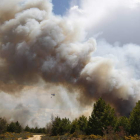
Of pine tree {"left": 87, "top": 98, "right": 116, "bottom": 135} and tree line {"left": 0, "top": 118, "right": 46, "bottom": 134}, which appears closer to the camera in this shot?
pine tree {"left": 87, "top": 98, "right": 116, "bottom": 135}

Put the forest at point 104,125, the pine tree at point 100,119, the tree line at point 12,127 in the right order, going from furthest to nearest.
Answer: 1. the tree line at point 12,127
2. the pine tree at point 100,119
3. the forest at point 104,125

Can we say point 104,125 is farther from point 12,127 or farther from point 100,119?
point 12,127

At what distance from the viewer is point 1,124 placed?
48.9 meters

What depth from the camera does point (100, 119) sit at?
37.4 metres

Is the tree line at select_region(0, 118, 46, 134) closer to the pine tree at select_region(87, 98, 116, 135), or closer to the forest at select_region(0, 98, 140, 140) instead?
the forest at select_region(0, 98, 140, 140)

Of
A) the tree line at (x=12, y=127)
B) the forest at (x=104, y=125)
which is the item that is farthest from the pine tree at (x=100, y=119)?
the tree line at (x=12, y=127)

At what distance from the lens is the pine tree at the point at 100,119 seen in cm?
3697

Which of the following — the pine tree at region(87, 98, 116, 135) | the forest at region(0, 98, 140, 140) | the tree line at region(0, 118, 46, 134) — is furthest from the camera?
the tree line at region(0, 118, 46, 134)

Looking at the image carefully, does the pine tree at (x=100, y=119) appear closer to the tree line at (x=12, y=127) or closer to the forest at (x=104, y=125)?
the forest at (x=104, y=125)

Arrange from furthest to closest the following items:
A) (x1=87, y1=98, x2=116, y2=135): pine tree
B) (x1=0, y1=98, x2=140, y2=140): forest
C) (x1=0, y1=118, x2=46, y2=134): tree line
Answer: (x1=0, y1=118, x2=46, y2=134): tree line < (x1=87, y1=98, x2=116, y2=135): pine tree < (x1=0, y1=98, x2=140, y2=140): forest

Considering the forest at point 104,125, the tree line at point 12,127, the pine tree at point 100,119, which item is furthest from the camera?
the tree line at point 12,127

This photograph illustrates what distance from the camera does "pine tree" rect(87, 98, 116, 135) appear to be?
3697cm

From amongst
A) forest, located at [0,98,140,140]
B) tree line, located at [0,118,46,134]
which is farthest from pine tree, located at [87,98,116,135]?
tree line, located at [0,118,46,134]

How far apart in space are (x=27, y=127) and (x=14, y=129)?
78.0ft
